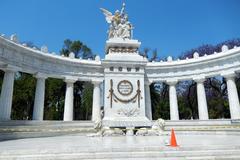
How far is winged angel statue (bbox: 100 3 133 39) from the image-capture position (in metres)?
34.7

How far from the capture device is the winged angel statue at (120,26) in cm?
3466

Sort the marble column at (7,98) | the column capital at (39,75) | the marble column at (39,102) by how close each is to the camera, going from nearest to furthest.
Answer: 1. the marble column at (7,98)
2. the marble column at (39,102)
3. the column capital at (39,75)

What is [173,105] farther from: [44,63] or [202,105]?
[44,63]

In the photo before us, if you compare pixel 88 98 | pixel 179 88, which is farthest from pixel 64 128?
pixel 179 88

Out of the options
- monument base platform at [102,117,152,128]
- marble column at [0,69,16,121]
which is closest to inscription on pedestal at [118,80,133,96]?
monument base platform at [102,117,152,128]

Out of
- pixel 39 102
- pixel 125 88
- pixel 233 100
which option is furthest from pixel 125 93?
pixel 233 100

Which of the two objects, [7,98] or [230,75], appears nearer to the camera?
[7,98]

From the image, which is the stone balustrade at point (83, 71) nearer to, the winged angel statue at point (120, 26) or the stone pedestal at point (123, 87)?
the stone pedestal at point (123, 87)

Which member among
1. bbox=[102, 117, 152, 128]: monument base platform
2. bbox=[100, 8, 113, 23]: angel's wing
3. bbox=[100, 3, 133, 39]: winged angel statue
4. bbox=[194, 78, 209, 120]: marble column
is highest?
bbox=[100, 8, 113, 23]: angel's wing

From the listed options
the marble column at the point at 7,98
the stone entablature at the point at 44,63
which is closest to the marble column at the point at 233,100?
the stone entablature at the point at 44,63

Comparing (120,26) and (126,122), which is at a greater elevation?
(120,26)

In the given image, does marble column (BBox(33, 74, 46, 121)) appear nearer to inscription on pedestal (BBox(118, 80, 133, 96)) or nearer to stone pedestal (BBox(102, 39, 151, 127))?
stone pedestal (BBox(102, 39, 151, 127))

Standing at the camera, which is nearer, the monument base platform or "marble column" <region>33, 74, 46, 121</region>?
the monument base platform

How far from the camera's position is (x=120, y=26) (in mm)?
35188
